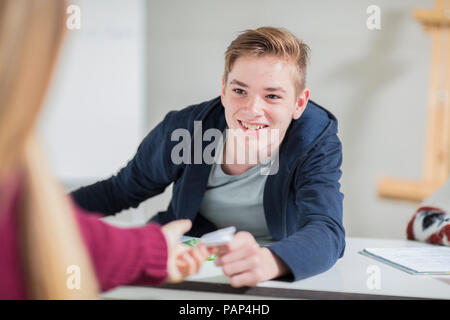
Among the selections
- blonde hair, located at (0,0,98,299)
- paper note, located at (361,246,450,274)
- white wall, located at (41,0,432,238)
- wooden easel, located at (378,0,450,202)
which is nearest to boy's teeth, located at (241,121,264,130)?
paper note, located at (361,246,450,274)

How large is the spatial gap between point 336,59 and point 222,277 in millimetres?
1463

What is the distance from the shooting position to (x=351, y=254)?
0.88 metres

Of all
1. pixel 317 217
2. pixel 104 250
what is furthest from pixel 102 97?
pixel 104 250

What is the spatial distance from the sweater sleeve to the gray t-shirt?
44 centimetres

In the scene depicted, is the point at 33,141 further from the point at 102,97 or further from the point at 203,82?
the point at 102,97

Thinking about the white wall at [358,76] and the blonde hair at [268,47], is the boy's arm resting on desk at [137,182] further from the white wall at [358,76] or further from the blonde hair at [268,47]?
the white wall at [358,76]

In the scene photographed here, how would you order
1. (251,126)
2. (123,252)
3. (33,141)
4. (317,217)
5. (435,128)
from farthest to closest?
(435,128)
(251,126)
(317,217)
(123,252)
(33,141)

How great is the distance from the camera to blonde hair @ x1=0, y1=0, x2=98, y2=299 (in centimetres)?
37

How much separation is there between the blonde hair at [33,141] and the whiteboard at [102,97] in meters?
1.74

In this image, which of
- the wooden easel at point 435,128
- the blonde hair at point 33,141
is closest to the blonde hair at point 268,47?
the blonde hair at point 33,141

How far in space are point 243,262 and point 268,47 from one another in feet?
1.26

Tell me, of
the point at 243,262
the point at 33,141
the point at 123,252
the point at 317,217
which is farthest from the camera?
the point at 317,217

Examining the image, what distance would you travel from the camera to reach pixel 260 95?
2.91ft
